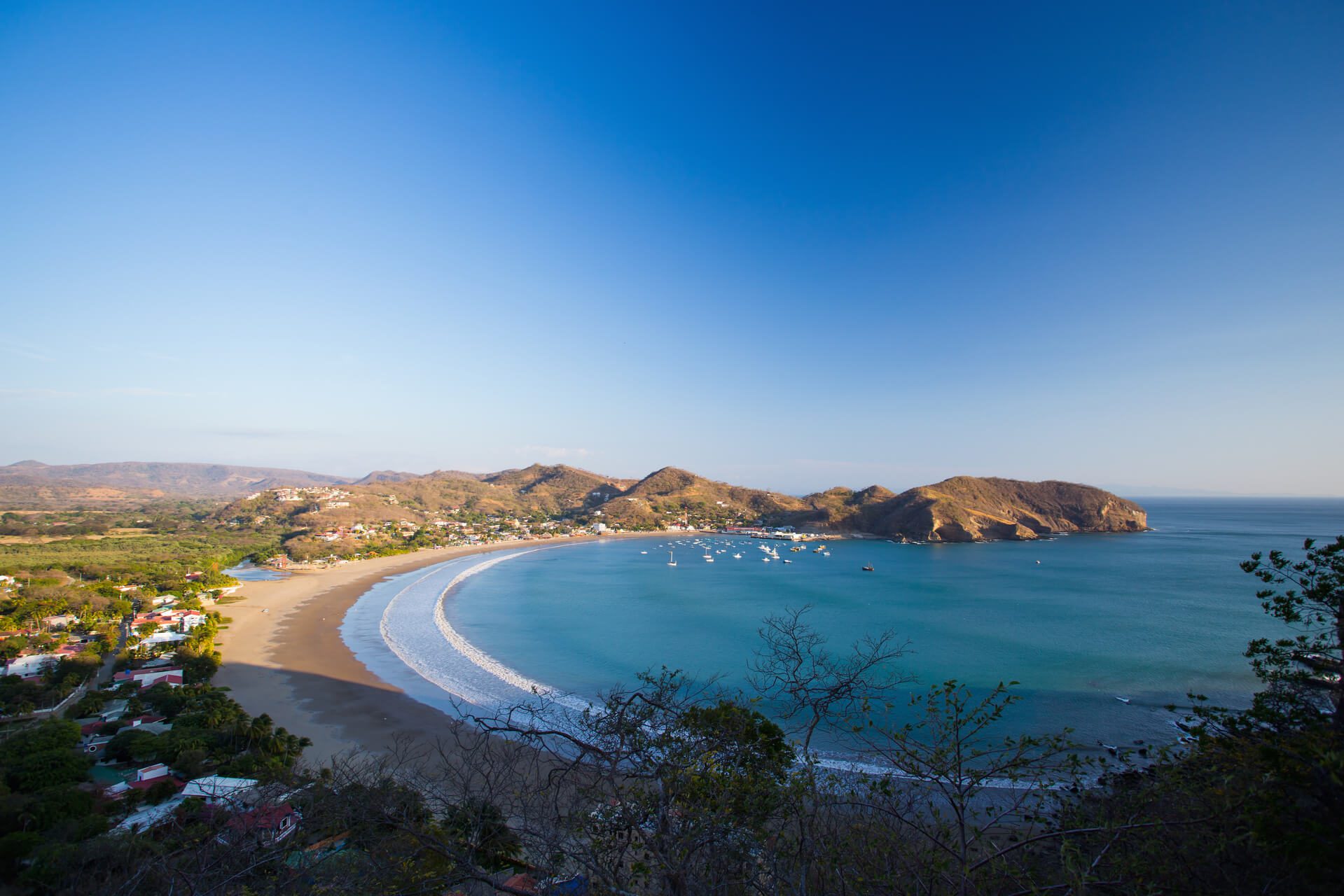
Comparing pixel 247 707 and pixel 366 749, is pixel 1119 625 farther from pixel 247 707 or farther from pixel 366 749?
pixel 247 707

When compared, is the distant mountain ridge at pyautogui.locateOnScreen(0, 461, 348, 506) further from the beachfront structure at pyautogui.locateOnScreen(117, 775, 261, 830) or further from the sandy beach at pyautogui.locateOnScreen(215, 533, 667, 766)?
the beachfront structure at pyautogui.locateOnScreen(117, 775, 261, 830)

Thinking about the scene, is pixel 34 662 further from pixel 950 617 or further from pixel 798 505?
pixel 798 505

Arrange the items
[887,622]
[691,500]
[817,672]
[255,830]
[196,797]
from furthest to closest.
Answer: [691,500]
[887,622]
[817,672]
[196,797]
[255,830]

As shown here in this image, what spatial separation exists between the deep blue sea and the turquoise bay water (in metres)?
0.14

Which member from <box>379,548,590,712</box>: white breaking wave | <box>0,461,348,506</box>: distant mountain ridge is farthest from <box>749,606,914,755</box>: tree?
<box>0,461,348,506</box>: distant mountain ridge

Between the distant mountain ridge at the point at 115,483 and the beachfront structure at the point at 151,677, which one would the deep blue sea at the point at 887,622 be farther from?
the distant mountain ridge at the point at 115,483

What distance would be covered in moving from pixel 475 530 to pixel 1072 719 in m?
73.1

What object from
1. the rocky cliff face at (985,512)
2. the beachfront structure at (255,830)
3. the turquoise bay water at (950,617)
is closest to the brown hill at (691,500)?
the rocky cliff face at (985,512)

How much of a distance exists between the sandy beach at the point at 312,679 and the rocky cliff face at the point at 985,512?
5967 centimetres

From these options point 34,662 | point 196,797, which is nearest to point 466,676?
point 196,797

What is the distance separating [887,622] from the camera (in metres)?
28.3

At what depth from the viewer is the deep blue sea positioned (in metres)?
18.6

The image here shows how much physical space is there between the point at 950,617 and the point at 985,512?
148 feet

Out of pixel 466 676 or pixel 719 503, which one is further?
pixel 719 503
